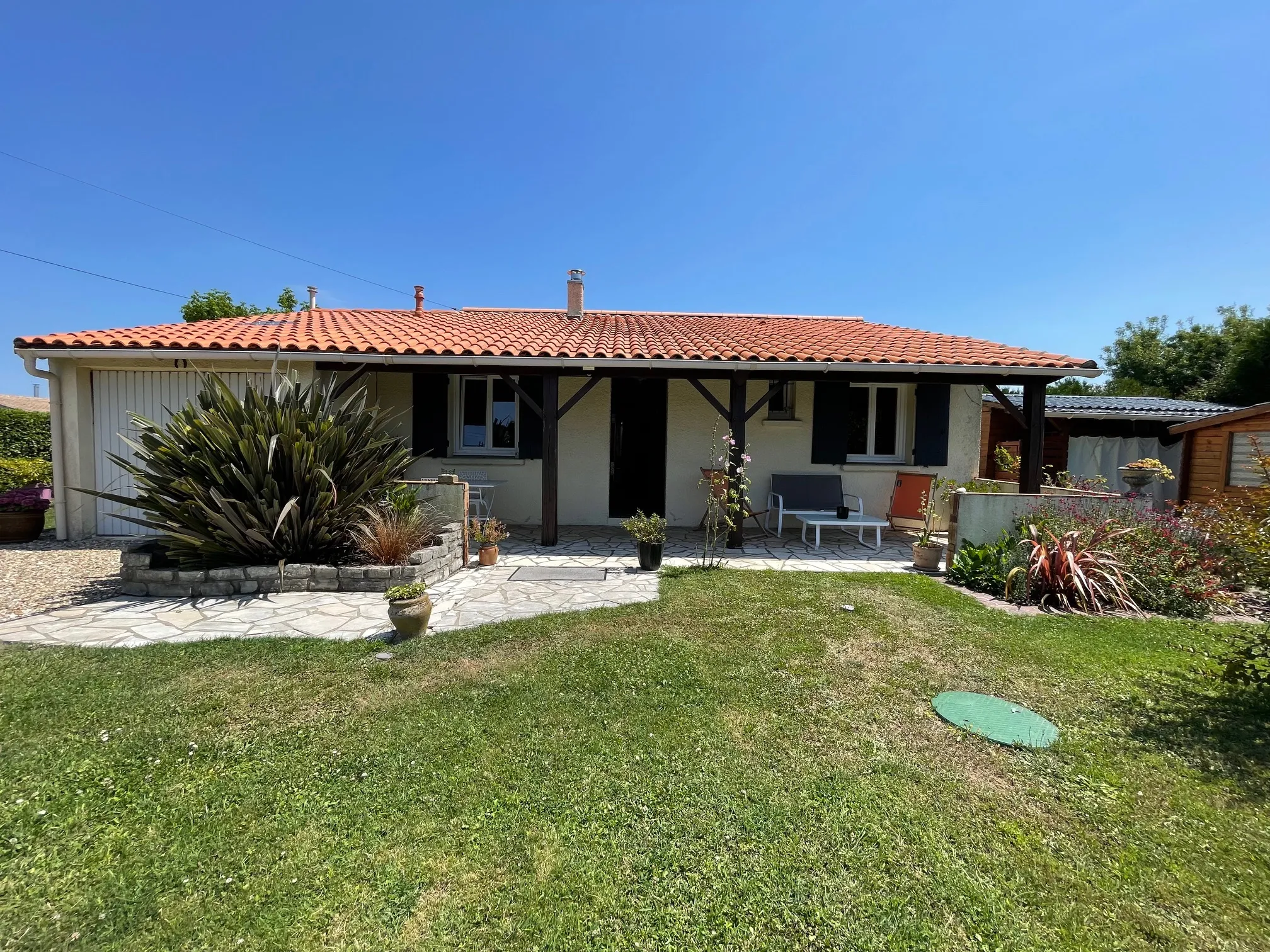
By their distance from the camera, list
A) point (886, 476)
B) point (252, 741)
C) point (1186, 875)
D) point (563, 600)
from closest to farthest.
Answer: point (1186, 875)
point (252, 741)
point (563, 600)
point (886, 476)

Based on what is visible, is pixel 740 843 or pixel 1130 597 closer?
pixel 740 843

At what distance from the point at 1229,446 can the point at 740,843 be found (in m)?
13.9

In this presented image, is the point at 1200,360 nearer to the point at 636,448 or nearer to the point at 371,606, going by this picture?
the point at 636,448

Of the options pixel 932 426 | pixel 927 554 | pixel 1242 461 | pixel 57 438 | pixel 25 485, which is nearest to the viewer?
pixel 927 554

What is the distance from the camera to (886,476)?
356 inches

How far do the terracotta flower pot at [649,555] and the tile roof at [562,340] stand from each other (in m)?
2.55

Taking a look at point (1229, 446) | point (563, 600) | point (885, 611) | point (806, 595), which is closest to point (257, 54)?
point (563, 600)

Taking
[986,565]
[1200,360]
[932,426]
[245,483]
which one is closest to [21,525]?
[245,483]

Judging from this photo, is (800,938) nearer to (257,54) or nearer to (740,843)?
(740,843)

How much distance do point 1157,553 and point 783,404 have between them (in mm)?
5154

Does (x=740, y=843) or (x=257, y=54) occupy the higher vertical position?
(x=257, y=54)

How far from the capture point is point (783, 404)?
9.13 metres

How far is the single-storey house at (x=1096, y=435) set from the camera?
42.1ft

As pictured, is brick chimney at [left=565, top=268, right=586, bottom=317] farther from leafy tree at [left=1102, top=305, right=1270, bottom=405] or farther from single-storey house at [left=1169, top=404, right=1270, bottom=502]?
leafy tree at [left=1102, top=305, right=1270, bottom=405]
